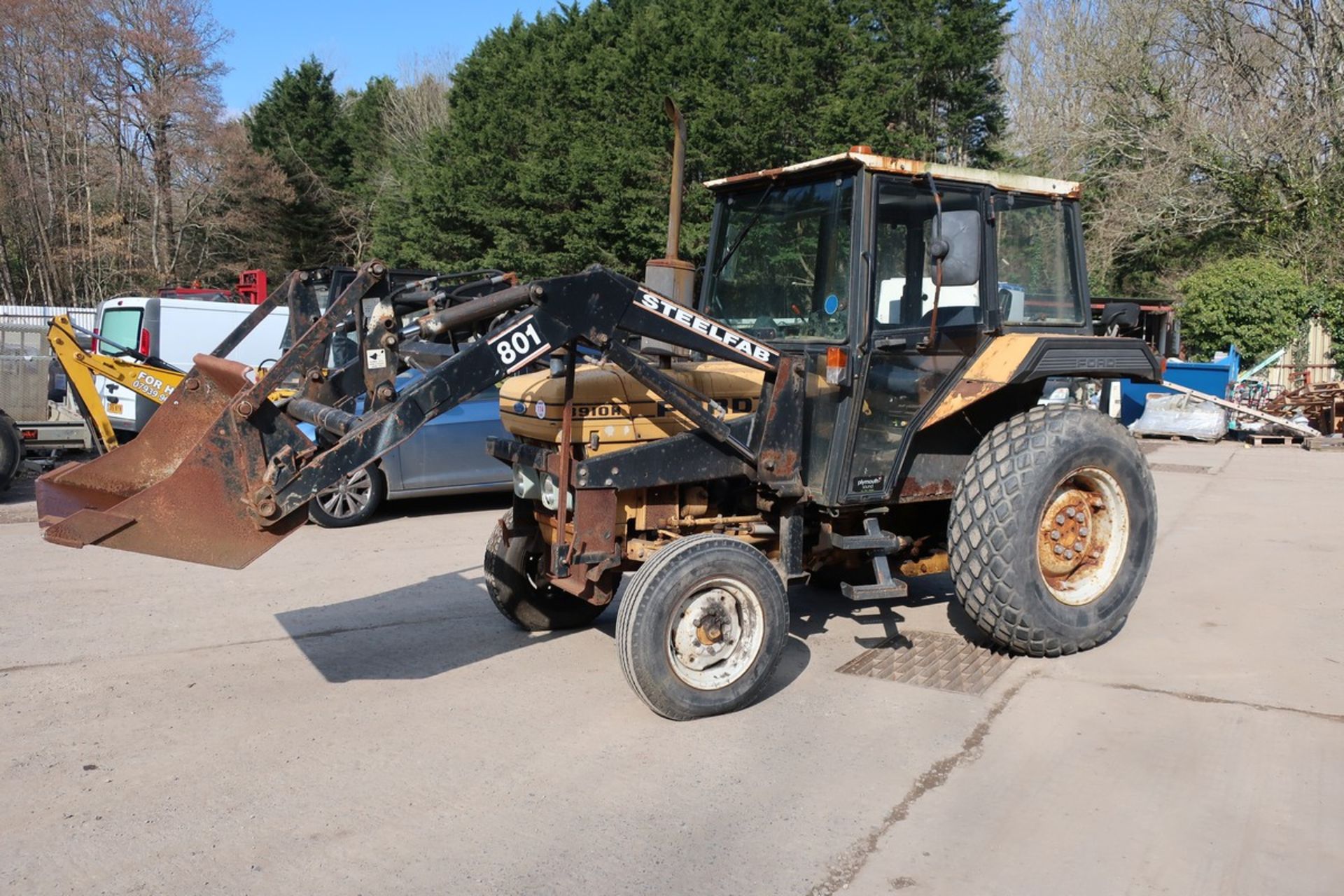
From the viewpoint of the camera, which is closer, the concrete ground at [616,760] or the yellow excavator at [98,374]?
the concrete ground at [616,760]

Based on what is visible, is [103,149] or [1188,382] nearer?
[1188,382]

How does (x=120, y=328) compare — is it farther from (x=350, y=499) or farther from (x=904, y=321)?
(x=904, y=321)

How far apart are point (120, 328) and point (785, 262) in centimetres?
1045

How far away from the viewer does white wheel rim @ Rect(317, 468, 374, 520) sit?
9648mm

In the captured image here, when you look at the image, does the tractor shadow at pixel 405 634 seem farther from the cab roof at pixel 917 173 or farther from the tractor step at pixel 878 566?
the cab roof at pixel 917 173

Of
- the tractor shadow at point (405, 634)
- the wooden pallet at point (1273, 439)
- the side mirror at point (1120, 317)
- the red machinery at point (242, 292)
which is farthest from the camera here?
the red machinery at point (242, 292)

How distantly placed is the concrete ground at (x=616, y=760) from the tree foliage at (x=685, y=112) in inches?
689

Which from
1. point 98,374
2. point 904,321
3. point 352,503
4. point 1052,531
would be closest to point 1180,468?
point 1052,531

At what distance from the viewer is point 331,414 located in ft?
15.3

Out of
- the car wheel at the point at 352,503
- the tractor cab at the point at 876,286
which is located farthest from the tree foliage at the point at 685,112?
the tractor cab at the point at 876,286

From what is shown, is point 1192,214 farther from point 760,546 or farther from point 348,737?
point 348,737

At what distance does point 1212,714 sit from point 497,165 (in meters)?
27.6

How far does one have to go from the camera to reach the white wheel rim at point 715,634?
4.68 m

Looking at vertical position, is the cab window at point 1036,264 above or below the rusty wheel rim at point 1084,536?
above
